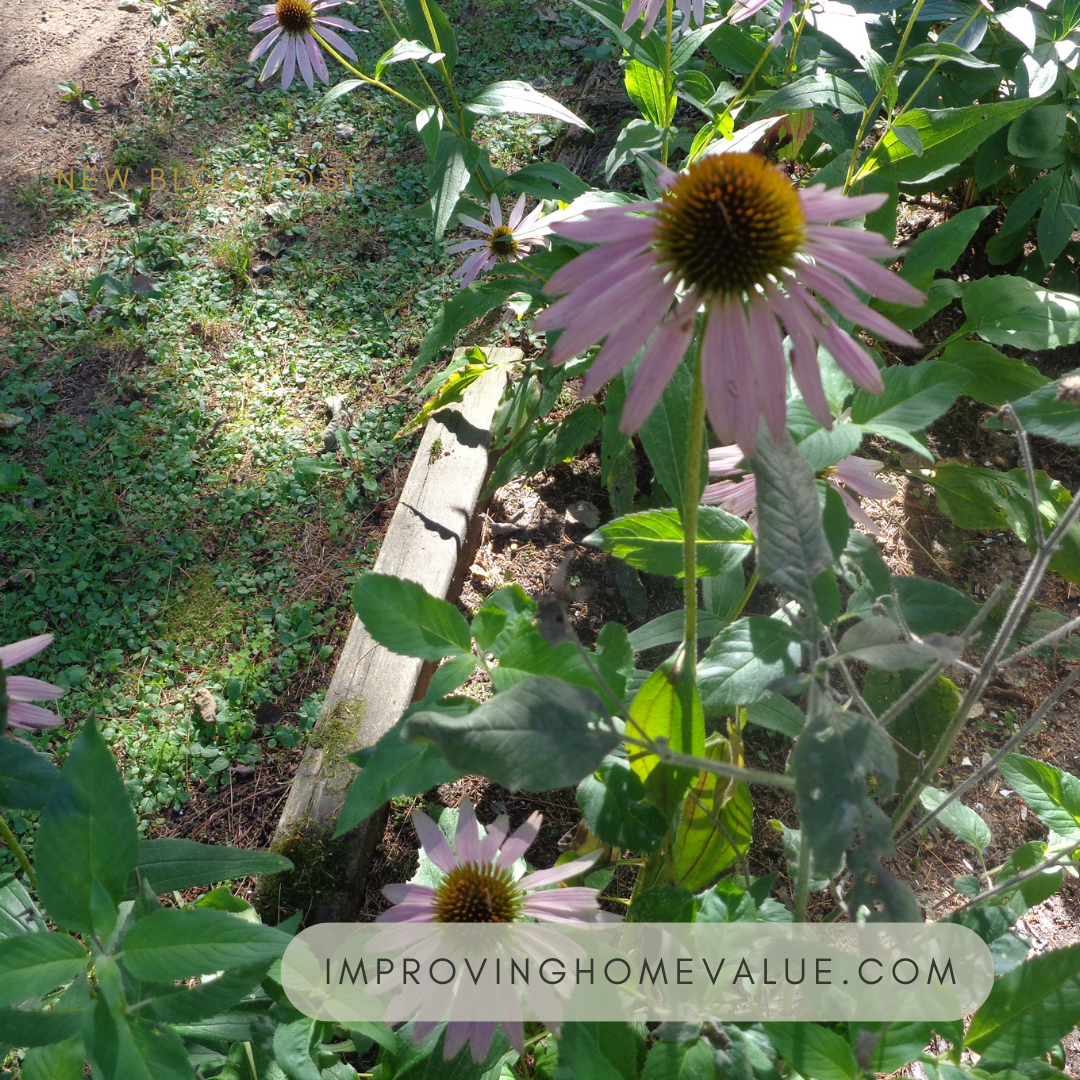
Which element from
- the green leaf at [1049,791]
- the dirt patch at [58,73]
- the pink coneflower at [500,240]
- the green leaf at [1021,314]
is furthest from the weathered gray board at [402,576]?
the dirt patch at [58,73]

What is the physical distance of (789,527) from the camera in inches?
26.8

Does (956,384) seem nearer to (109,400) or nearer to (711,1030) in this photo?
(711,1030)

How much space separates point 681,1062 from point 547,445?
1.22 metres

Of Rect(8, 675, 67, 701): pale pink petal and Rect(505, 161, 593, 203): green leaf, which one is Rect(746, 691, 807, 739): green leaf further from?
Rect(505, 161, 593, 203): green leaf

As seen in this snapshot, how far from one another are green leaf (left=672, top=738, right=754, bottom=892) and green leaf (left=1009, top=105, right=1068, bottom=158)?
1.55 m

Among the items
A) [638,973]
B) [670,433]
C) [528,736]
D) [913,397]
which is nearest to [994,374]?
[913,397]

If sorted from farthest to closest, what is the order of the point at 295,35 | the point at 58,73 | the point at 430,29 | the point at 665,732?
the point at 58,73, the point at 295,35, the point at 430,29, the point at 665,732

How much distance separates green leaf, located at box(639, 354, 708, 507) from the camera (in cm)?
101

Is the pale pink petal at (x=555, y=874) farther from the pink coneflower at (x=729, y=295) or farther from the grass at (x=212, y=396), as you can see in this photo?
the grass at (x=212, y=396)

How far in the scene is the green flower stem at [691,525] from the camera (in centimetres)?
66

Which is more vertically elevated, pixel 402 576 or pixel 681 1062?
pixel 681 1062

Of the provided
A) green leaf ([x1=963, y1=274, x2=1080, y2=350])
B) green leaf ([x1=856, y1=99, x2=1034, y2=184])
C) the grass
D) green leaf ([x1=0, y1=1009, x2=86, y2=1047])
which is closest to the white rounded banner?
green leaf ([x1=0, y1=1009, x2=86, y2=1047])

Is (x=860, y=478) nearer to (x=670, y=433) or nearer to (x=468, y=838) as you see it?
(x=670, y=433)

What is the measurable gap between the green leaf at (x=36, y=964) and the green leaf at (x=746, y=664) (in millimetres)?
662
